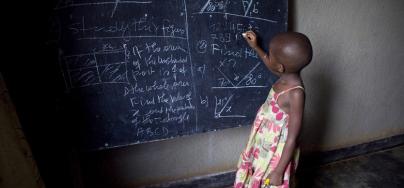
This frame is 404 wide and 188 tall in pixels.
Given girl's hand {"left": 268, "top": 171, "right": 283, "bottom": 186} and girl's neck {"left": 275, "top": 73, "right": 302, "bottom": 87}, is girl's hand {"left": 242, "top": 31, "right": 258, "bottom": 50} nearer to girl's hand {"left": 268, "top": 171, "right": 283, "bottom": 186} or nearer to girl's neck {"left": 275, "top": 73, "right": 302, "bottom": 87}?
girl's neck {"left": 275, "top": 73, "right": 302, "bottom": 87}

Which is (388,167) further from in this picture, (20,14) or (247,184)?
(20,14)

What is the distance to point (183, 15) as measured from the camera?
169cm

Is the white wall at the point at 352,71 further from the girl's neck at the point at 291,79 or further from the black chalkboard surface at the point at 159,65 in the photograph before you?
the girl's neck at the point at 291,79

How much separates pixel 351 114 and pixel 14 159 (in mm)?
2495

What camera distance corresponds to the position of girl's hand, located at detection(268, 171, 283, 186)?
158cm

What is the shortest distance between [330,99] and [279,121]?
112cm

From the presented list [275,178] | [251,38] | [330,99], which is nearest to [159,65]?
[251,38]

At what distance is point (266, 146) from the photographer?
Result: 1.65 metres

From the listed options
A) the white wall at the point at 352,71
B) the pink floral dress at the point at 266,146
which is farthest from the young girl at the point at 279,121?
the white wall at the point at 352,71

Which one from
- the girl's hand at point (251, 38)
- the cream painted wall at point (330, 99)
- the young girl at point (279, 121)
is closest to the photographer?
the young girl at point (279, 121)

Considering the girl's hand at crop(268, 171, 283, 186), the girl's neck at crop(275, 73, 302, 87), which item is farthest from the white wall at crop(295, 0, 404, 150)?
the girl's hand at crop(268, 171, 283, 186)

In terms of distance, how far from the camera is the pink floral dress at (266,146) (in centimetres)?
159

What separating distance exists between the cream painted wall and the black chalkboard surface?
0.30 metres

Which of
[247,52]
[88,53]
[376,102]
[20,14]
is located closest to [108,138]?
[88,53]
